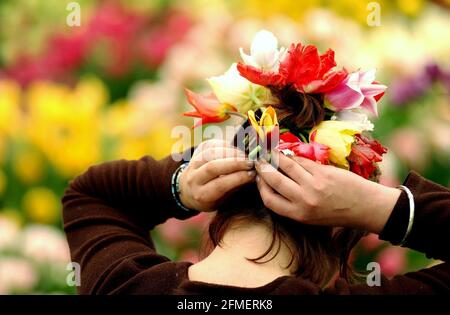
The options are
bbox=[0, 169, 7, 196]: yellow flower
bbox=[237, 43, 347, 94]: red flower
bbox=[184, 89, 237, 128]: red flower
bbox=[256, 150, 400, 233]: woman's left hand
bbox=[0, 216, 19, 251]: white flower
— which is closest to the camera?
bbox=[256, 150, 400, 233]: woman's left hand

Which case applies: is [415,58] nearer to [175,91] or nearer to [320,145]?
[175,91]

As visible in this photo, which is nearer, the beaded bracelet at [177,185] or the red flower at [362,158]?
the red flower at [362,158]

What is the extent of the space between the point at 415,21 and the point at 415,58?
0.70m

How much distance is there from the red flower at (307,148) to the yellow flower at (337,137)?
2 cm

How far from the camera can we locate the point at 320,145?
142 cm

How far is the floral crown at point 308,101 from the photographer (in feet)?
4.75

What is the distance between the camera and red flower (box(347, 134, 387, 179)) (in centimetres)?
147

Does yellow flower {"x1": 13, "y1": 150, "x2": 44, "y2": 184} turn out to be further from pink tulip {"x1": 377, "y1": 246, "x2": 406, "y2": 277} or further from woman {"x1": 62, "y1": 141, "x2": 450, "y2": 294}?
woman {"x1": 62, "y1": 141, "x2": 450, "y2": 294}

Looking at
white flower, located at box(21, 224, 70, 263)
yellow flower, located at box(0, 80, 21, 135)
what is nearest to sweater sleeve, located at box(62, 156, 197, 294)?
white flower, located at box(21, 224, 70, 263)

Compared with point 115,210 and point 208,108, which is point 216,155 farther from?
point 115,210

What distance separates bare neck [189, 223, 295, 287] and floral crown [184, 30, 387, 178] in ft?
0.45

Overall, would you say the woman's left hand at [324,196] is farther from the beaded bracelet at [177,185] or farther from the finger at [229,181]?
the beaded bracelet at [177,185]

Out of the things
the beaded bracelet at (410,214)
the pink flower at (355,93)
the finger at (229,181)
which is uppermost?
the pink flower at (355,93)

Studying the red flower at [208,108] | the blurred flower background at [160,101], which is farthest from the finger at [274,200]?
the blurred flower background at [160,101]
